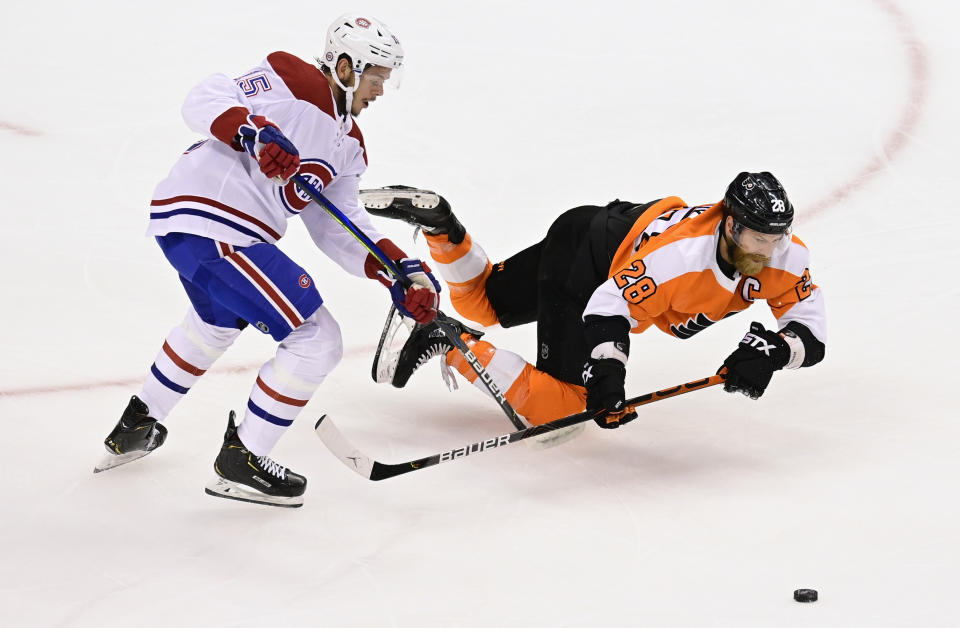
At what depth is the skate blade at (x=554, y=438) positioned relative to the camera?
3.37 meters

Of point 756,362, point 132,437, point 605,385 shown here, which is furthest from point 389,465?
point 756,362

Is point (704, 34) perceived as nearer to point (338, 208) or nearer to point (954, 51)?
point (954, 51)

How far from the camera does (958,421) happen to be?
10.9ft

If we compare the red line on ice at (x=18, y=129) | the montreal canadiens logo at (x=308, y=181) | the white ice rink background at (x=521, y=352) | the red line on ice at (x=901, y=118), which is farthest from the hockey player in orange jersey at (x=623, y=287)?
the red line on ice at (x=18, y=129)

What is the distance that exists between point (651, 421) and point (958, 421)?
2.88 ft

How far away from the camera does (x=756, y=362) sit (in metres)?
3.07

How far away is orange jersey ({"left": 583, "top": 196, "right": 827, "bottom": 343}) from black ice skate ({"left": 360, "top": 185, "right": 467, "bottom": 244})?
2.30ft

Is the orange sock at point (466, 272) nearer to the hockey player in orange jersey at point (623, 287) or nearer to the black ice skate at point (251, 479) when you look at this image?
the hockey player in orange jersey at point (623, 287)

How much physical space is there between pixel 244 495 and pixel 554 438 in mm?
918

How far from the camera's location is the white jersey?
2889 millimetres

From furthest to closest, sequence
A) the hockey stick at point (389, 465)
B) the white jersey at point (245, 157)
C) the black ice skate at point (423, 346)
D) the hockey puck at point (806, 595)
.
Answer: the black ice skate at point (423, 346), the hockey stick at point (389, 465), the white jersey at point (245, 157), the hockey puck at point (806, 595)

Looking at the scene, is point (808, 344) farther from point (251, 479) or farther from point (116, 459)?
point (116, 459)

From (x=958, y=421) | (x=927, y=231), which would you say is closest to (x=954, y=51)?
(x=927, y=231)

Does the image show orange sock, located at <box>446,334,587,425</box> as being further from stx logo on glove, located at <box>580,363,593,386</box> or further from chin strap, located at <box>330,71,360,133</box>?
chin strap, located at <box>330,71,360,133</box>
